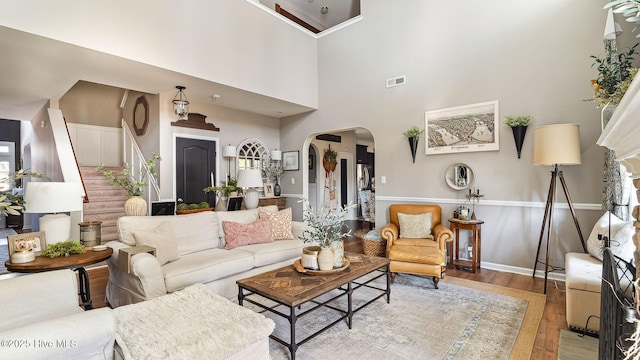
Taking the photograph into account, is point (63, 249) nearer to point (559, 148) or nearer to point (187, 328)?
point (187, 328)

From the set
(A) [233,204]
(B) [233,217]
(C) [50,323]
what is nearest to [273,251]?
(B) [233,217]

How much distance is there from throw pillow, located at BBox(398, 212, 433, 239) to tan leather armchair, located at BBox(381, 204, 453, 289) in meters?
0.08

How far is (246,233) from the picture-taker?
3.63 m

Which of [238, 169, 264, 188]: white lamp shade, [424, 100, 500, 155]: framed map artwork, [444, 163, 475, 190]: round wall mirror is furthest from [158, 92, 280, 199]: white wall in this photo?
[444, 163, 475, 190]: round wall mirror

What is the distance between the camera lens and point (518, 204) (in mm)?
3998

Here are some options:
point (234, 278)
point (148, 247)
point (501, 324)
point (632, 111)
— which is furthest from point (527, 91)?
point (148, 247)

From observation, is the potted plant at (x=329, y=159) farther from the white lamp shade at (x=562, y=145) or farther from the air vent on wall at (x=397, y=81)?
the white lamp shade at (x=562, y=145)

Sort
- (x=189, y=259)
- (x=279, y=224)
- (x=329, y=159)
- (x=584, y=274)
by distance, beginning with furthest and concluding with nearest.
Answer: (x=329, y=159)
(x=279, y=224)
(x=189, y=259)
(x=584, y=274)

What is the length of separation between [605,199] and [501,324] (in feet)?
6.40

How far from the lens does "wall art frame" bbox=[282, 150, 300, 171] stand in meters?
6.75

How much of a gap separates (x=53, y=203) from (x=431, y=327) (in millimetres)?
3118

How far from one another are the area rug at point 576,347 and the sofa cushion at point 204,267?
8.94 feet

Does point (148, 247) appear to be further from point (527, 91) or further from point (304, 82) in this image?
point (527, 91)

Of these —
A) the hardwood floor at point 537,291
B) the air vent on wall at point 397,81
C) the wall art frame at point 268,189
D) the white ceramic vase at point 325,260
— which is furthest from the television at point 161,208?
the air vent on wall at point 397,81
